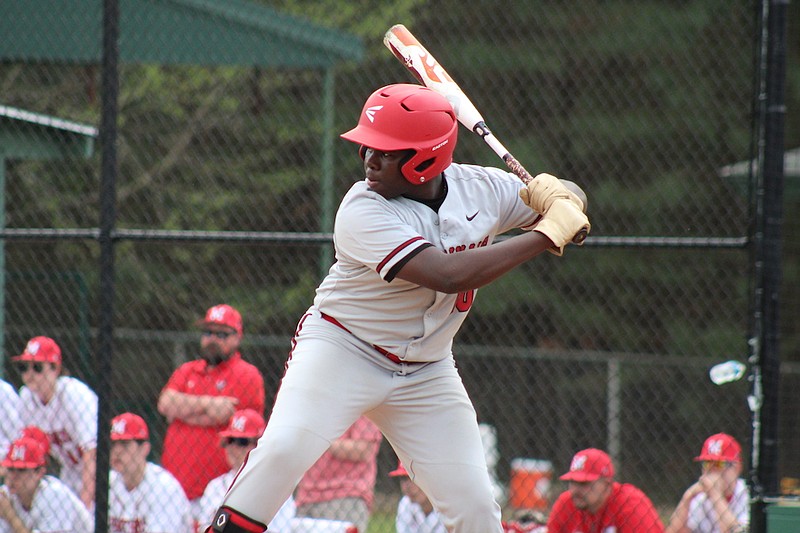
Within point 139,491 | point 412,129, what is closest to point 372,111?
point 412,129

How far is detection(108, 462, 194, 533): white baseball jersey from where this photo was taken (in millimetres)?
5160

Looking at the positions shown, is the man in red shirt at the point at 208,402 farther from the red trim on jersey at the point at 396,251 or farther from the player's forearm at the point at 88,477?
the red trim on jersey at the point at 396,251

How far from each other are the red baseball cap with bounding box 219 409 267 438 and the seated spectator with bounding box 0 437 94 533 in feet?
2.69

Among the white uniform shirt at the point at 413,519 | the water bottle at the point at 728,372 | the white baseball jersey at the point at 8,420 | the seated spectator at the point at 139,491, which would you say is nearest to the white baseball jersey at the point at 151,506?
the seated spectator at the point at 139,491

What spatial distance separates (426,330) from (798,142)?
1027 cm

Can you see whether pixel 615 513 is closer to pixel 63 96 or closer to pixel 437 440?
pixel 437 440

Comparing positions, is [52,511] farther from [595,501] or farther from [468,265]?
[468,265]

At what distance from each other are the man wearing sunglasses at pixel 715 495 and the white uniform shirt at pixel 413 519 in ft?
3.78

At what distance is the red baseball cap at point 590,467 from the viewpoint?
4.93 m

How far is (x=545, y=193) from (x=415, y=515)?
2525mm

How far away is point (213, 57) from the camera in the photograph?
7301mm

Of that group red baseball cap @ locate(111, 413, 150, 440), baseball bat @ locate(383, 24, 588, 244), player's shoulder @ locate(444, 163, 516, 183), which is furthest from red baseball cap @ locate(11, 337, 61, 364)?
player's shoulder @ locate(444, 163, 516, 183)

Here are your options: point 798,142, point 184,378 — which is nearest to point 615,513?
point 184,378

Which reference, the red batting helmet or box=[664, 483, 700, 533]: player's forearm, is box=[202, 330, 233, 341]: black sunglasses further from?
the red batting helmet
